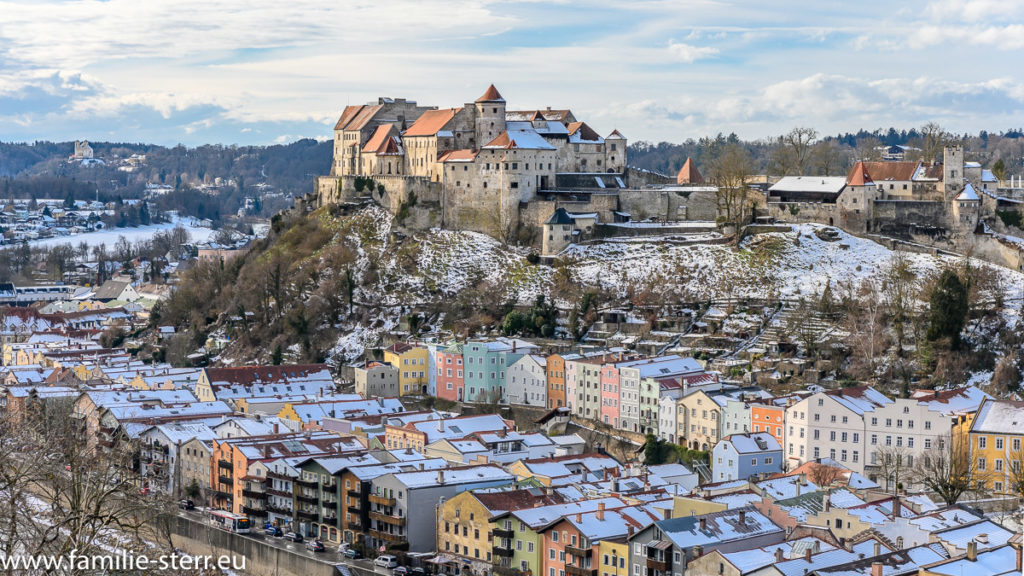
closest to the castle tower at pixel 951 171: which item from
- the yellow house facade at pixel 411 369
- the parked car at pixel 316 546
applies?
the yellow house facade at pixel 411 369

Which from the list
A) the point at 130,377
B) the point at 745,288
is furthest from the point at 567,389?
the point at 130,377

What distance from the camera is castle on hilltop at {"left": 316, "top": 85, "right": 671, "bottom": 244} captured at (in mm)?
86125

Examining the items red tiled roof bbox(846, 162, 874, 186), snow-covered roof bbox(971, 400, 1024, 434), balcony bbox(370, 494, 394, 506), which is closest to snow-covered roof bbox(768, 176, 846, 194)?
red tiled roof bbox(846, 162, 874, 186)

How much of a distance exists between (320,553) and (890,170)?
45.3m

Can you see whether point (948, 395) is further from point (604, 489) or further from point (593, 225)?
point (593, 225)

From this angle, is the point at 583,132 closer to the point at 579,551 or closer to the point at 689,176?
the point at 689,176

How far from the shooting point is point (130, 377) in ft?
262

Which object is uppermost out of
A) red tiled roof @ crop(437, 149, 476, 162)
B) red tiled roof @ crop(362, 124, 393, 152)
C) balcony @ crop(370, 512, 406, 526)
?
red tiled roof @ crop(362, 124, 393, 152)

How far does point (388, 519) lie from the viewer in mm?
49250

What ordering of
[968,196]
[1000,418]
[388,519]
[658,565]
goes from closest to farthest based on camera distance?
[658,565]
[388,519]
[1000,418]
[968,196]

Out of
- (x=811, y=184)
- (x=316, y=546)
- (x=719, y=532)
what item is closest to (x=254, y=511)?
(x=316, y=546)

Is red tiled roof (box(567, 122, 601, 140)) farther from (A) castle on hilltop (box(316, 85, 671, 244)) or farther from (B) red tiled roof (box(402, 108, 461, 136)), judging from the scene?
(B) red tiled roof (box(402, 108, 461, 136))

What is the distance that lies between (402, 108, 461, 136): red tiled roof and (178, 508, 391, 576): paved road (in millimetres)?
40412

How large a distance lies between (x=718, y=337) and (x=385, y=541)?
2794cm
